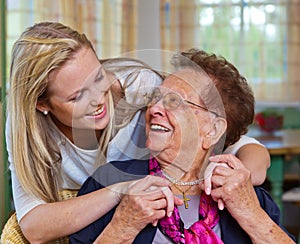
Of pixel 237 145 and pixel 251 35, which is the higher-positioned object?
pixel 251 35

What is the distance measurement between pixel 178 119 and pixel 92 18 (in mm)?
3855

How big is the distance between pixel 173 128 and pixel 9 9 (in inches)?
146

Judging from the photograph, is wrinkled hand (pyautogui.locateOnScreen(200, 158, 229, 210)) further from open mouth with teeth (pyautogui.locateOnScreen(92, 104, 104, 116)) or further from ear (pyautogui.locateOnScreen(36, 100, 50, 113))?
ear (pyautogui.locateOnScreen(36, 100, 50, 113))

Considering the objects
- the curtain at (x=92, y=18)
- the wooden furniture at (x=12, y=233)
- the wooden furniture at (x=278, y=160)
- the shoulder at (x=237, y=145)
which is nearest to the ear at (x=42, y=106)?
the wooden furniture at (x=12, y=233)

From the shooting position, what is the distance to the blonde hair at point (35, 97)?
60.6 inches

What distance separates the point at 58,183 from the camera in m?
1.76

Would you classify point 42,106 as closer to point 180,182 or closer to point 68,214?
point 68,214

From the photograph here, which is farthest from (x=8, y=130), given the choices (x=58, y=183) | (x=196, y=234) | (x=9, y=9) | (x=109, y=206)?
(x=9, y=9)

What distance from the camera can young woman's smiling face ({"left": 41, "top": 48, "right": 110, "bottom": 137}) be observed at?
1548mm

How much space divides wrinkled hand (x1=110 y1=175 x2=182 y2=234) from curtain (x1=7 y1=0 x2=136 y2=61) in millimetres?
3380

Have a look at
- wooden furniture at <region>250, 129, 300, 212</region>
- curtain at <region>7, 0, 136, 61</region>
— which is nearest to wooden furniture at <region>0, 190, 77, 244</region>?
wooden furniture at <region>250, 129, 300, 212</region>

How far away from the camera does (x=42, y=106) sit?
64.8 inches

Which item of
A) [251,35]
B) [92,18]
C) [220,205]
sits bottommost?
[220,205]

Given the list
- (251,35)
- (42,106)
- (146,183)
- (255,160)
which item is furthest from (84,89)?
(251,35)
